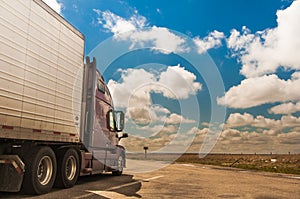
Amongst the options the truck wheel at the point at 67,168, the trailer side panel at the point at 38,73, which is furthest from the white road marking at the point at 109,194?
the trailer side panel at the point at 38,73

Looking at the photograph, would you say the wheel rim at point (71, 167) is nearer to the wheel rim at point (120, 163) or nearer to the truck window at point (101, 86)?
the truck window at point (101, 86)

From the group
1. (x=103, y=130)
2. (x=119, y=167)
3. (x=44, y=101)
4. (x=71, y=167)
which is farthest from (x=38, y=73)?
(x=119, y=167)

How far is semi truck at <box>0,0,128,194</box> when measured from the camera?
7492 millimetres

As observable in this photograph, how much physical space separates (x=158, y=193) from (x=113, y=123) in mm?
5390

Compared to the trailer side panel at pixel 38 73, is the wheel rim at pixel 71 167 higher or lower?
lower

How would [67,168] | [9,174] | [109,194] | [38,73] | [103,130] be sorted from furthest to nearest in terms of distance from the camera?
[103,130] < [67,168] < [109,194] < [38,73] < [9,174]

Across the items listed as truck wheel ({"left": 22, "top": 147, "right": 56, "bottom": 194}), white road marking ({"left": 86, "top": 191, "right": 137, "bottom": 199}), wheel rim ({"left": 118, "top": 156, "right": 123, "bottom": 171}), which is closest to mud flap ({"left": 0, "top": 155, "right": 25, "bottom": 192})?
truck wheel ({"left": 22, "top": 147, "right": 56, "bottom": 194})

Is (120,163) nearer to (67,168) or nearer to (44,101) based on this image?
(67,168)

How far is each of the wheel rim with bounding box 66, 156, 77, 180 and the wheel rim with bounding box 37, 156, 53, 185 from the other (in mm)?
1035

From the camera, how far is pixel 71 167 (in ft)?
34.6

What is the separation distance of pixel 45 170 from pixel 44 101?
1.77m

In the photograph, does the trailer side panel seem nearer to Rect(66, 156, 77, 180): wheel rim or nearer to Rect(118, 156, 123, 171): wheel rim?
Rect(66, 156, 77, 180): wheel rim

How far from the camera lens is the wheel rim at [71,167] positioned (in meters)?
10.3

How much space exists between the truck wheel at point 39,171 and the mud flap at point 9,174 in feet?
1.77
